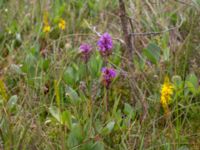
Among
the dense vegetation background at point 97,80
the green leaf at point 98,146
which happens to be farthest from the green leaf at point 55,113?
the green leaf at point 98,146

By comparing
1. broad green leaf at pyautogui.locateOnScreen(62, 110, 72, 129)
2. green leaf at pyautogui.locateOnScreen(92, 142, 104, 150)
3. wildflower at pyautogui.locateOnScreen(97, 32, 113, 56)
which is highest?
wildflower at pyautogui.locateOnScreen(97, 32, 113, 56)

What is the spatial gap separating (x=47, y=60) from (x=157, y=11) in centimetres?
65

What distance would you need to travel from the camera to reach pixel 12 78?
77.1 inches

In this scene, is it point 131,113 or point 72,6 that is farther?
point 72,6

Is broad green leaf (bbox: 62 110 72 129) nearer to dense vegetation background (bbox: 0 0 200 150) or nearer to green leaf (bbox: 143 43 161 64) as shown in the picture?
dense vegetation background (bbox: 0 0 200 150)

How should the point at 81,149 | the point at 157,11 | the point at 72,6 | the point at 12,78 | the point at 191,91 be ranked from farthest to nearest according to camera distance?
the point at 72,6 < the point at 157,11 < the point at 12,78 < the point at 191,91 < the point at 81,149

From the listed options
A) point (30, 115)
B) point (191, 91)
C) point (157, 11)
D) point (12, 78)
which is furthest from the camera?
point (157, 11)

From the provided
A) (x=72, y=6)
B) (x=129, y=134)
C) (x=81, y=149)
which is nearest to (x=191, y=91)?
(x=129, y=134)

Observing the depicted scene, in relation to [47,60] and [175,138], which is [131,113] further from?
[47,60]

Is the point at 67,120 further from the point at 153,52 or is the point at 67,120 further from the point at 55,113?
the point at 153,52

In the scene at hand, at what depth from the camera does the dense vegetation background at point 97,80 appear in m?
1.47

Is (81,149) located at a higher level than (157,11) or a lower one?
lower

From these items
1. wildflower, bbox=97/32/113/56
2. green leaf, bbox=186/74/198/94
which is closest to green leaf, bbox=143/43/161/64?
green leaf, bbox=186/74/198/94

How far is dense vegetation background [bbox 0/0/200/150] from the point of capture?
1474 mm
